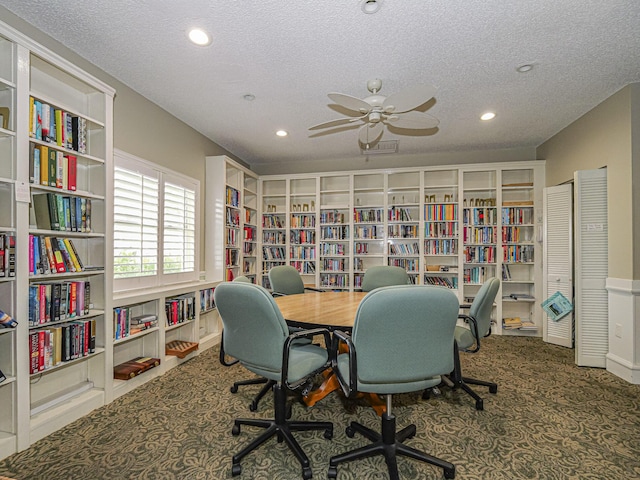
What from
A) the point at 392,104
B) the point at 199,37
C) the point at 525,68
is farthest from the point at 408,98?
the point at 199,37

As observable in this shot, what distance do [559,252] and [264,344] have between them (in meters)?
4.15

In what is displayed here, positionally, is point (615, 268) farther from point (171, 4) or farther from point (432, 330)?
point (171, 4)

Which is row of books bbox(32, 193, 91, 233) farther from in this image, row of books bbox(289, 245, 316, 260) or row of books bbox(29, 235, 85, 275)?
row of books bbox(289, 245, 316, 260)

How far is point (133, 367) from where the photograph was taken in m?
2.95

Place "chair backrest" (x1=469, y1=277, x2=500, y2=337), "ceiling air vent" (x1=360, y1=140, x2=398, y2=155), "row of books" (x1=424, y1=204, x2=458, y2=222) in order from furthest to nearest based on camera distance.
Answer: "row of books" (x1=424, y1=204, x2=458, y2=222) < "ceiling air vent" (x1=360, y1=140, x2=398, y2=155) < "chair backrest" (x1=469, y1=277, x2=500, y2=337)

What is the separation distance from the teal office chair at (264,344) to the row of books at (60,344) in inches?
50.3

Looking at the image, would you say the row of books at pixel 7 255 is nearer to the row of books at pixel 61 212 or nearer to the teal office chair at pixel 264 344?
the row of books at pixel 61 212

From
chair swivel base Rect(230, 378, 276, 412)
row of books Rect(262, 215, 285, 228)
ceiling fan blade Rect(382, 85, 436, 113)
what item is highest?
ceiling fan blade Rect(382, 85, 436, 113)

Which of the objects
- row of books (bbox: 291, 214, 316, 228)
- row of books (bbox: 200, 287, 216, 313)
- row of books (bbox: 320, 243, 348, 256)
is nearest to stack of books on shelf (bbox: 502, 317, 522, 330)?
row of books (bbox: 320, 243, 348, 256)

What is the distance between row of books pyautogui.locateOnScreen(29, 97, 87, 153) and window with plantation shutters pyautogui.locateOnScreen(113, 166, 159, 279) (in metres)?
0.52

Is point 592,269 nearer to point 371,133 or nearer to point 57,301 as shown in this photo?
point 371,133

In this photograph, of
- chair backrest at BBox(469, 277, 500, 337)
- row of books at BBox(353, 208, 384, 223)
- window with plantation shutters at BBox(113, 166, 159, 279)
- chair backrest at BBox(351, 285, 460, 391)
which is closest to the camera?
chair backrest at BBox(351, 285, 460, 391)

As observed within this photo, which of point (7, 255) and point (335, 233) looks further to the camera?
point (335, 233)

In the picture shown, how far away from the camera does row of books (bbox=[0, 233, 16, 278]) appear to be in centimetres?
192
